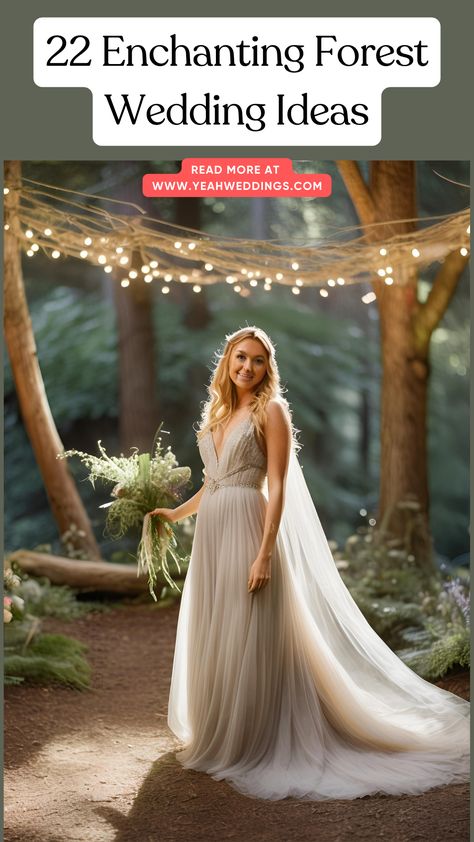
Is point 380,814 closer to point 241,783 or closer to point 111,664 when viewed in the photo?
point 241,783

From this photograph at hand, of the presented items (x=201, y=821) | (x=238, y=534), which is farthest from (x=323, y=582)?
(x=201, y=821)

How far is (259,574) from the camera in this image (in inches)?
155

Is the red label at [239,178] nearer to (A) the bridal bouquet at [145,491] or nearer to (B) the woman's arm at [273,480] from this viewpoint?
(B) the woman's arm at [273,480]

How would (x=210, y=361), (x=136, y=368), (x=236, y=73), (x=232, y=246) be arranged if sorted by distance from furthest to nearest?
(x=210, y=361) < (x=136, y=368) < (x=232, y=246) < (x=236, y=73)

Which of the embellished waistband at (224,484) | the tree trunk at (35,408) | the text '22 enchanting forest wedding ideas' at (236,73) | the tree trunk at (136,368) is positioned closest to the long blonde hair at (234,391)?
the embellished waistband at (224,484)

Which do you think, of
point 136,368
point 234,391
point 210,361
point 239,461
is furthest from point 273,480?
point 210,361

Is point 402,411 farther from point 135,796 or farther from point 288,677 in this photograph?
point 135,796

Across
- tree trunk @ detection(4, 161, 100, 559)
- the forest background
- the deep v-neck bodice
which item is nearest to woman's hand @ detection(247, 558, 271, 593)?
the deep v-neck bodice

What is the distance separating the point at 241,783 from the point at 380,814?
2.10ft

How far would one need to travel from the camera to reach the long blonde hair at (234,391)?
13.4 feet

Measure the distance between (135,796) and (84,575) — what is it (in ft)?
12.8

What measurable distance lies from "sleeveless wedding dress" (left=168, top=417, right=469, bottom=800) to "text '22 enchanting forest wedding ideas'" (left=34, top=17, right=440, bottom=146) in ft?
4.73

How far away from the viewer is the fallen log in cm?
749

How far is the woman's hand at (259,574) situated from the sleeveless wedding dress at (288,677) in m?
0.05
